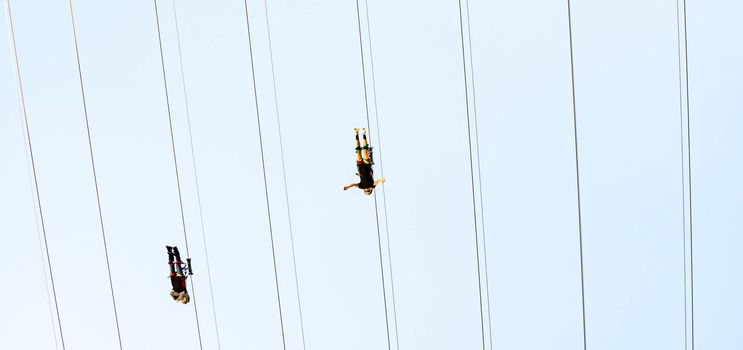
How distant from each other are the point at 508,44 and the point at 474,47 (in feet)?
0.71

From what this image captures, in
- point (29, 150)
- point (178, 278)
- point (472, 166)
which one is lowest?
point (178, 278)

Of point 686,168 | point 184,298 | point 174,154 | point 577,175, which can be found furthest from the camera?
point 174,154

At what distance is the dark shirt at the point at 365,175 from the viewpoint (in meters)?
5.22

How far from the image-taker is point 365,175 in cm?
524

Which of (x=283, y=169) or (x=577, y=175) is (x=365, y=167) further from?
(x=577, y=175)

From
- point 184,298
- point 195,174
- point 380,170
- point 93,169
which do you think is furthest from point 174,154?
point 380,170

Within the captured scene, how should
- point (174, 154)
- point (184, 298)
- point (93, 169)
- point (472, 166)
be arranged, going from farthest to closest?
point (93, 169) < point (174, 154) < point (184, 298) < point (472, 166)

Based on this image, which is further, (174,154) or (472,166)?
(174,154)

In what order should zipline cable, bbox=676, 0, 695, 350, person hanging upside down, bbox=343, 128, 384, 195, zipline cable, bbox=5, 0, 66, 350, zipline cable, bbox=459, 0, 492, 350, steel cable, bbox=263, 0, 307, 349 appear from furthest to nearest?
zipline cable, bbox=5, 0, 66, 350
steel cable, bbox=263, 0, 307, 349
zipline cable, bbox=459, 0, 492, 350
person hanging upside down, bbox=343, 128, 384, 195
zipline cable, bbox=676, 0, 695, 350

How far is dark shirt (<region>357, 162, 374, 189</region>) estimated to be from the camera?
5223 millimetres

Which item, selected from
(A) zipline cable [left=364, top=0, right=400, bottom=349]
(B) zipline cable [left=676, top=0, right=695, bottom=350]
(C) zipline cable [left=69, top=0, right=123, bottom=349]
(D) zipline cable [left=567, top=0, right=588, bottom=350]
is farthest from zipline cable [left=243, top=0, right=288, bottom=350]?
(B) zipline cable [left=676, top=0, right=695, bottom=350]

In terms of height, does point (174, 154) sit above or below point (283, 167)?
above

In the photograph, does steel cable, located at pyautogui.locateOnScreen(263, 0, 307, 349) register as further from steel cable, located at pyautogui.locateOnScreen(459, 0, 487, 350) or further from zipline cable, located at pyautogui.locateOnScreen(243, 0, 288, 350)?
steel cable, located at pyautogui.locateOnScreen(459, 0, 487, 350)

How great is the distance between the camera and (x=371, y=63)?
551 cm
